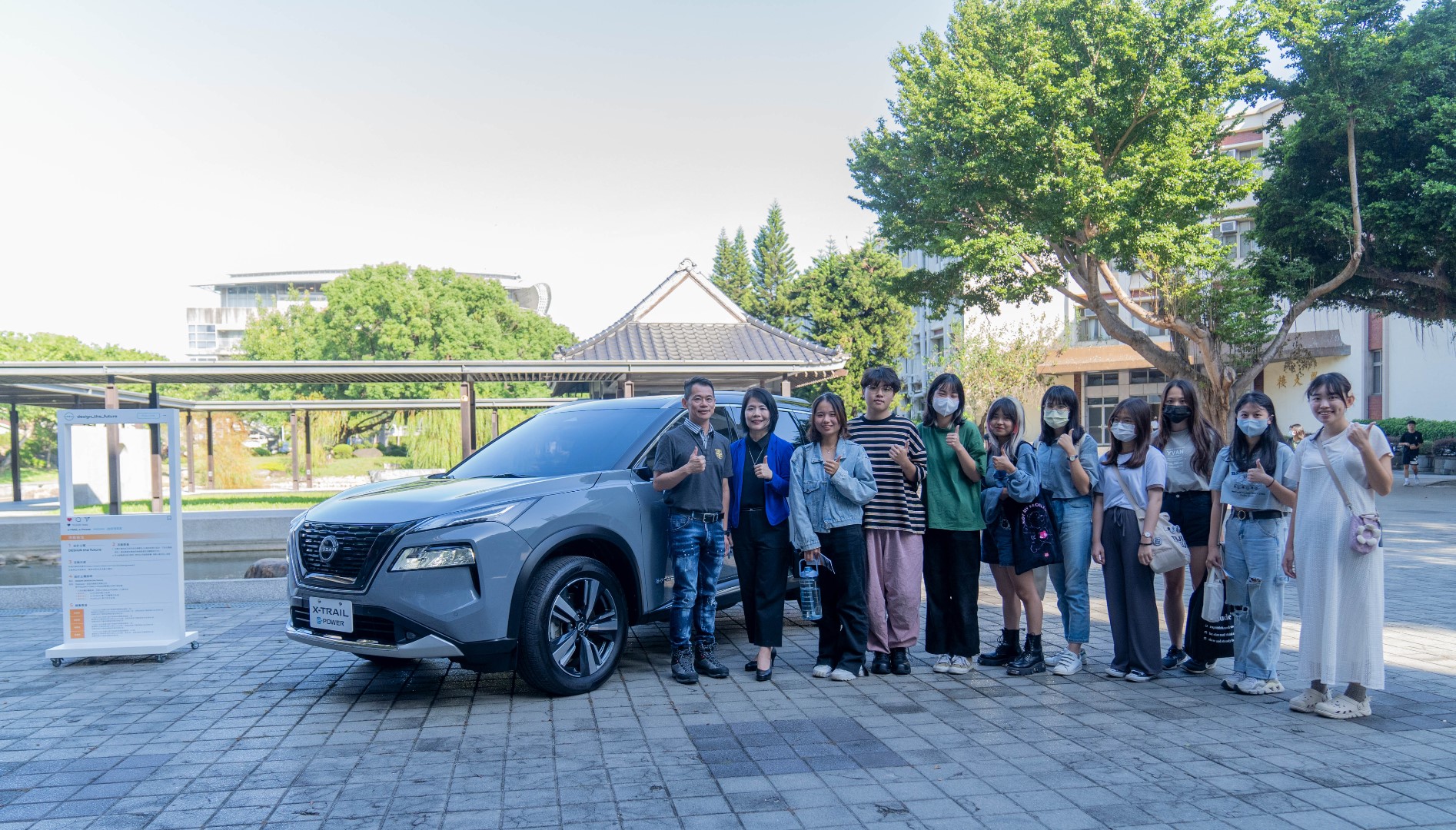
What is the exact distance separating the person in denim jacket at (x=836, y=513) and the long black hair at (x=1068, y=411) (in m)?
1.21

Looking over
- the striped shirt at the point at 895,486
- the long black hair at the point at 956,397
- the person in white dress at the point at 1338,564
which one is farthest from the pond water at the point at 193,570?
the person in white dress at the point at 1338,564

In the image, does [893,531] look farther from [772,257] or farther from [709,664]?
[772,257]

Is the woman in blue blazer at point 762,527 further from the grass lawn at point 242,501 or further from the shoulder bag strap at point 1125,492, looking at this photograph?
the grass lawn at point 242,501

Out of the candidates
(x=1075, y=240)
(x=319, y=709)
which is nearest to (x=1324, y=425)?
(x=319, y=709)

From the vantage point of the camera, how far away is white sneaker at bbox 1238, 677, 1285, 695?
5680mm

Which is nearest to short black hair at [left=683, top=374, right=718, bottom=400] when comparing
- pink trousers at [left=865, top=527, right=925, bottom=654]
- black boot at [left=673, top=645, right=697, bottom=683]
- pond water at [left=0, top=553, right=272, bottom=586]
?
pink trousers at [left=865, top=527, right=925, bottom=654]

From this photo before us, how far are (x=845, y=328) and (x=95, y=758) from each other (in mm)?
41579

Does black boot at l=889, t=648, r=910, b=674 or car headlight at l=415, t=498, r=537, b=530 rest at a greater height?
car headlight at l=415, t=498, r=537, b=530

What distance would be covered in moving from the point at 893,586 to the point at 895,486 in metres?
0.65

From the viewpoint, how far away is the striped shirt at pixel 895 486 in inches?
245

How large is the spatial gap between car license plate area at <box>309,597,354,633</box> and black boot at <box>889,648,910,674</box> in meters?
3.35

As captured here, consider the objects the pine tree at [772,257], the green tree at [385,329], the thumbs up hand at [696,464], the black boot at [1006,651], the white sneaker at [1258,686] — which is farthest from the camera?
the pine tree at [772,257]

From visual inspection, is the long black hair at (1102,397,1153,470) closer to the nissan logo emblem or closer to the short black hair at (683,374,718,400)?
the short black hair at (683,374,718,400)

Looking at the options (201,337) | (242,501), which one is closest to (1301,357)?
(242,501)
